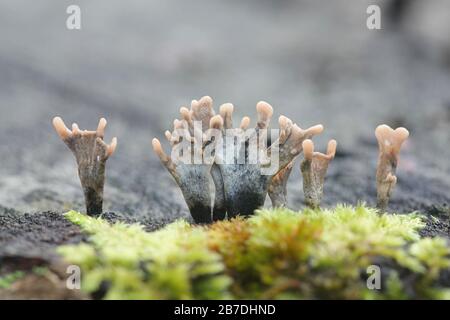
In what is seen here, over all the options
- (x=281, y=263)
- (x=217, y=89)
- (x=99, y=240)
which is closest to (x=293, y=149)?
(x=281, y=263)

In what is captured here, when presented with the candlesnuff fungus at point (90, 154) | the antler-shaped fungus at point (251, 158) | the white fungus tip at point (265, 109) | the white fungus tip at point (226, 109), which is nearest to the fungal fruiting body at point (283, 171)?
the antler-shaped fungus at point (251, 158)

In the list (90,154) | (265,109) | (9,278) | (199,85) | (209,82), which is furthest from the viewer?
(209,82)

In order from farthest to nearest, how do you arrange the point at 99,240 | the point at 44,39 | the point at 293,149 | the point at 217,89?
the point at 44,39
the point at 217,89
the point at 293,149
the point at 99,240

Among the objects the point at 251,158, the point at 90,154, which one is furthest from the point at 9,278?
the point at 251,158

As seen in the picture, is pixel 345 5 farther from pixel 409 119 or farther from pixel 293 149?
pixel 293 149

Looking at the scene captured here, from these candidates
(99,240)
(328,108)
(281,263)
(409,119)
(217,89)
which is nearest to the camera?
(281,263)

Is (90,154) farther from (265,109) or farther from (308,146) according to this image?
(308,146)
